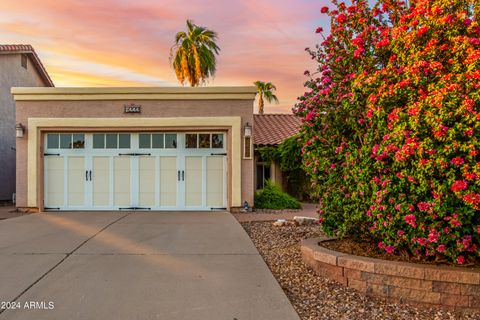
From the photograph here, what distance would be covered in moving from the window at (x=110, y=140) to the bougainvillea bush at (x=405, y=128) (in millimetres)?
7840

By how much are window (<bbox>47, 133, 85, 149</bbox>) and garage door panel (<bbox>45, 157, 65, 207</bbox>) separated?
403 mm

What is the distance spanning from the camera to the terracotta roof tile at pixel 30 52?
51.7ft

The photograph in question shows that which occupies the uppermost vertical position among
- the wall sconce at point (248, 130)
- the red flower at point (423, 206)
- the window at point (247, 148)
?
the wall sconce at point (248, 130)

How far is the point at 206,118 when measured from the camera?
11.9 metres

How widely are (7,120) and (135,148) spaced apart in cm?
710

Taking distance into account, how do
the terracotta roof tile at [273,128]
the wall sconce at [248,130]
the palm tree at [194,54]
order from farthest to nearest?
the palm tree at [194,54] → the terracotta roof tile at [273,128] → the wall sconce at [248,130]

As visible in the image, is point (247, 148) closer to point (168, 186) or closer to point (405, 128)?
point (168, 186)

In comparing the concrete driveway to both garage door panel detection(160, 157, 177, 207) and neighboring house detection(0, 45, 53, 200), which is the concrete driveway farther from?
neighboring house detection(0, 45, 53, 200)

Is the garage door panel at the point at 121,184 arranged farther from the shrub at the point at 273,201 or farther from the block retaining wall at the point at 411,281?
the block retaining wall at the point at 411,281

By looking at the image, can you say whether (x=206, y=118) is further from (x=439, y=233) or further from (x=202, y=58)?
(x=202, y=58)

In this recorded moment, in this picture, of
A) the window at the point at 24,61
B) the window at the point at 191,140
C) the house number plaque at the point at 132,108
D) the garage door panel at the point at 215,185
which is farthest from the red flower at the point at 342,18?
the window at the point at 24,61

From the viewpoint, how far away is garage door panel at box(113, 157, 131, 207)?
12.1 metres

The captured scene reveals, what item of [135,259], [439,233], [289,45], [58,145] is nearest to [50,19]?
[58,145]

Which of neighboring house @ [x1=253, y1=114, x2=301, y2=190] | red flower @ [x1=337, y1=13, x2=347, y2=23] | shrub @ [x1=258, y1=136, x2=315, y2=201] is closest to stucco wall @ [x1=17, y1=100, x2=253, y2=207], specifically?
shrub @ [x1=258, y1=136, x2=315, y2=201]
